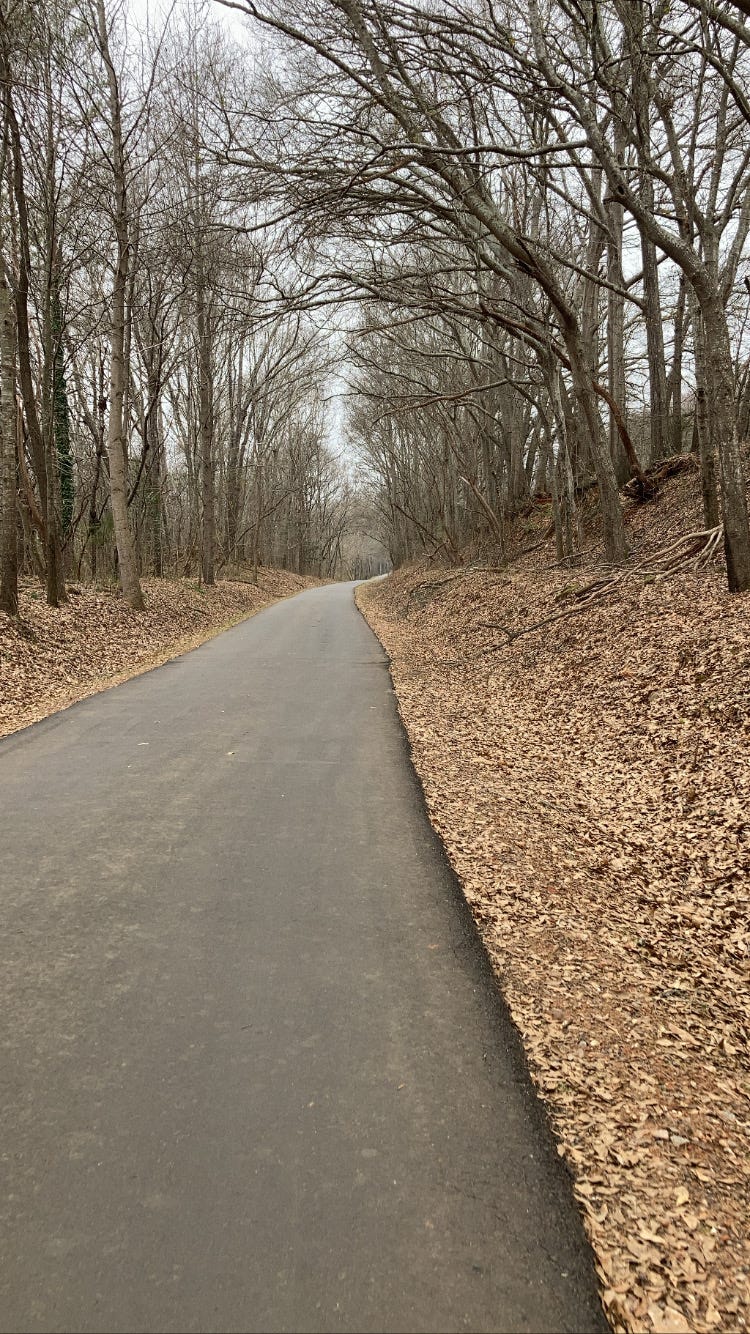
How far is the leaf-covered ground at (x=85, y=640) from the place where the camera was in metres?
9.32

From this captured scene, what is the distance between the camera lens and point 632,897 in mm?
4004

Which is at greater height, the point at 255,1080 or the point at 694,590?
the point at 694,590

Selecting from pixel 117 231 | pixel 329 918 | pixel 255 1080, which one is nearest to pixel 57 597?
pixel 117 231

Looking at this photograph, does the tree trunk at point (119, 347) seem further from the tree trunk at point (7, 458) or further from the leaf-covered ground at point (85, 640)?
the tree trunk at point (7, 458)

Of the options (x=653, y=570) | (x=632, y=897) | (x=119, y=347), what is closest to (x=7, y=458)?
(x=119, y=347)

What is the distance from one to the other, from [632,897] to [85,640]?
11239 mm

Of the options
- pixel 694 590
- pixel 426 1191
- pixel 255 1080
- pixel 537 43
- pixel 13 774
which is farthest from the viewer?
pixel 694 590

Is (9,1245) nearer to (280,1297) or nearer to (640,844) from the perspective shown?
(280,1297)

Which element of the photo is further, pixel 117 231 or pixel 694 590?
pixel 117 231

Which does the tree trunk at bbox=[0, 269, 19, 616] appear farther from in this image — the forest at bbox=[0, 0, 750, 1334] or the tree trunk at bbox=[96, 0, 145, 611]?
the tree trunk at bbox=[96, 0, 145, 611]

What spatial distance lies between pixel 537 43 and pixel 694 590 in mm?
6393

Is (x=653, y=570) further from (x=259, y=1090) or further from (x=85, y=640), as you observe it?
(x=259, y=1090)

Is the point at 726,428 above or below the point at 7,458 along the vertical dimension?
below

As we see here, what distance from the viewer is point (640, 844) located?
4.61 meters
